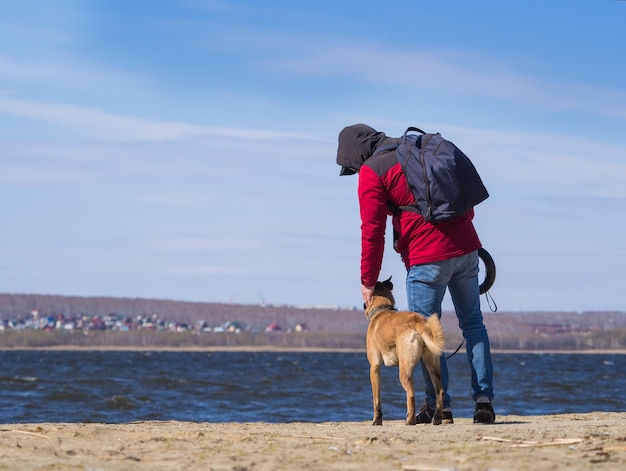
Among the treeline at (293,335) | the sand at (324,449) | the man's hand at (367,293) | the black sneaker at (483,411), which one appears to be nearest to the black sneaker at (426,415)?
the black sneaker at (483,411)

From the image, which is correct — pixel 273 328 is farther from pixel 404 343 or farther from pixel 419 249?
pixel 404 343

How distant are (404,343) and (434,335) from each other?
23 cm

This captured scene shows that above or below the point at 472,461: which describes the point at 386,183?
above

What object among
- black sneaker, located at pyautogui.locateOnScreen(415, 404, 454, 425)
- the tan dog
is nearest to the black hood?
the tan dog

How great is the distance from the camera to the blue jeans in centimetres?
699

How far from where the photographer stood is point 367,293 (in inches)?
286

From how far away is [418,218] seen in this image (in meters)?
6.95

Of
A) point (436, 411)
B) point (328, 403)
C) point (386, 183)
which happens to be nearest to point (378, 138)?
point (386, 183)

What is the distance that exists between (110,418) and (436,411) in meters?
12.4

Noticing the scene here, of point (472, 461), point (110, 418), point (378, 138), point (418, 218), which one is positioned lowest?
point (110, 418)

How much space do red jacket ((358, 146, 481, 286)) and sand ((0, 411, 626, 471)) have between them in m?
1.22

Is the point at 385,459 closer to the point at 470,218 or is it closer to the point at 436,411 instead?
the point at 436,411

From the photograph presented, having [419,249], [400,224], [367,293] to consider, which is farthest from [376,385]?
[400,224]

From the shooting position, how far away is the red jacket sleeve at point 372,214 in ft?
22.5
